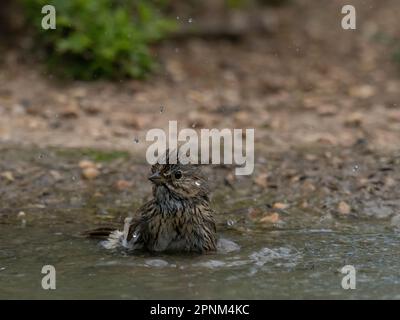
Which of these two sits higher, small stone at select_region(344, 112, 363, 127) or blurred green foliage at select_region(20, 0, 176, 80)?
blurred green foliage at select_region(20, 0, 176, 80)

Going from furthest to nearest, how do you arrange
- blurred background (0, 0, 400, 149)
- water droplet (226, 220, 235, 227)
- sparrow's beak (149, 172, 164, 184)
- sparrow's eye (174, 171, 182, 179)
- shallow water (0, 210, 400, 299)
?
blurred background (0, 0, 400, 149)
water droplet (226, 220, 235, 227)
sparrow's eye (174, 171, 182, 179)
sparrow's beak (149, 172, 164, 184)
shallow water (0, 210, 400, 299)

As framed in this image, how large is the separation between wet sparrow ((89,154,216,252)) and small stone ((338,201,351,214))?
5.35ft

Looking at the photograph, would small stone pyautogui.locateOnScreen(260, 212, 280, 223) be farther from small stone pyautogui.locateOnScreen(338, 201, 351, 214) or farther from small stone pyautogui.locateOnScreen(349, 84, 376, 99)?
small stone pyautogui.locateOnScreen(349, 84, 376, 99)

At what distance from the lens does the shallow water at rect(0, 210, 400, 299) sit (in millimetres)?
6465

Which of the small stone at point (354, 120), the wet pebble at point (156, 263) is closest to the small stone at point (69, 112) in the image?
the small stone at point (354, 120)

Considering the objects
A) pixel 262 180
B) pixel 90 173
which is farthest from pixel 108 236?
pixel 262 180

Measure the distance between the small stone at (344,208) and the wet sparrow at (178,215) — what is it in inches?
64.2

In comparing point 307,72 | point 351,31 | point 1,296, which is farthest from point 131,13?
point 1,296

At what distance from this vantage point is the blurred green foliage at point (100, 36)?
452 inches

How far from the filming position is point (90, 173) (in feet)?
30.6

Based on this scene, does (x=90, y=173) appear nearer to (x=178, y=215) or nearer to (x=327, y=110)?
(x=178, y=215)

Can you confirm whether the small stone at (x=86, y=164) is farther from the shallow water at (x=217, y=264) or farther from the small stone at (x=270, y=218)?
the small stone at (x=270, y=218)

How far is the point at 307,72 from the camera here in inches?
507

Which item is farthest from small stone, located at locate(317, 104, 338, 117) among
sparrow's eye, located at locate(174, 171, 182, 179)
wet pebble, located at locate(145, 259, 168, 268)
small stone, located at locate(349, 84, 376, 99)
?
wet pebble, located at locate(145, 259, 168, 268)
